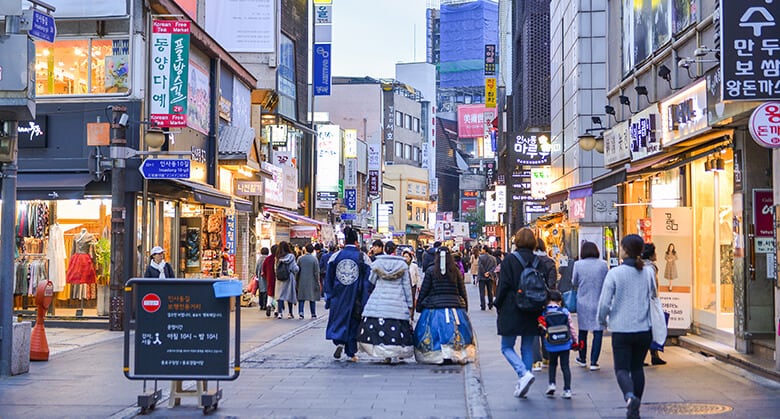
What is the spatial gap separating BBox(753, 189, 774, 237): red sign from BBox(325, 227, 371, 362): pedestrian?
5628 mm

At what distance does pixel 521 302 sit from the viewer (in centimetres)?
974

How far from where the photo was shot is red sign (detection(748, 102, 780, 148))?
396 inches

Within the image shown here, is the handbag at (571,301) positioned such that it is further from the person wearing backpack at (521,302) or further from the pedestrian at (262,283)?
the pedestrian at (262,283)

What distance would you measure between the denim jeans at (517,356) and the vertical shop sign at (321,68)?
129ft

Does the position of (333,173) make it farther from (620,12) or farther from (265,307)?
(620,12)

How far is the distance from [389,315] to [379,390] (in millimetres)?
2527

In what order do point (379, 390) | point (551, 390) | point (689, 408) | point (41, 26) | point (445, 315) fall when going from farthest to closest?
point (445, 315), point (41, 26), point (379, 390), point (551, 390), point (689, 408)

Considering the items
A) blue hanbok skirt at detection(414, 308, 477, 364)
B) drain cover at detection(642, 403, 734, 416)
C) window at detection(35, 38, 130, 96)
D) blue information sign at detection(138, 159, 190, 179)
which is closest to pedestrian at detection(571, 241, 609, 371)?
blue hanbok skirt at detection(414, 308, 477, 364)

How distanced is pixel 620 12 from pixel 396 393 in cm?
1323

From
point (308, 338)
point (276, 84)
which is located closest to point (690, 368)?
point (308, 338)

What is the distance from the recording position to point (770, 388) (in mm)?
10328

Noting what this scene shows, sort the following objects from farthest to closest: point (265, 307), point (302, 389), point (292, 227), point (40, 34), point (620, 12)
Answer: point (292, 227) → point (265, 307) → point (620, 12) → point (40, 34) → point (302, 389)

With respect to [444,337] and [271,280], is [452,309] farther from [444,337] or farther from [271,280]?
[271,280]

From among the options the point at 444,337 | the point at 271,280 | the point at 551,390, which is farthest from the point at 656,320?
the point at 271,280
